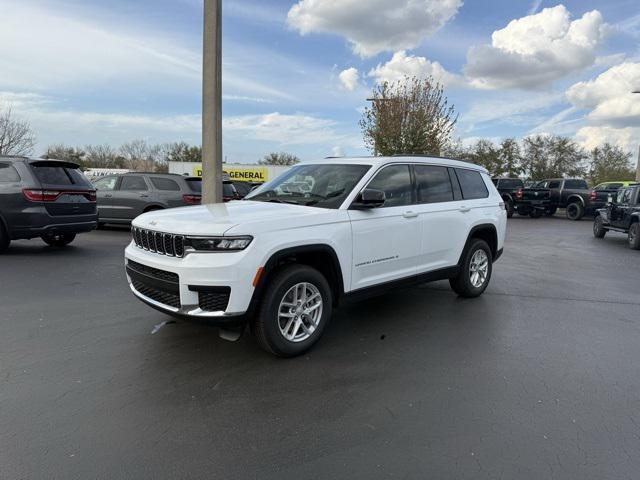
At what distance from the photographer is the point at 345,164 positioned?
16.4ft

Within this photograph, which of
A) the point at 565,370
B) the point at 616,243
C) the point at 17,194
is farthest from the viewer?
the point at 616,243

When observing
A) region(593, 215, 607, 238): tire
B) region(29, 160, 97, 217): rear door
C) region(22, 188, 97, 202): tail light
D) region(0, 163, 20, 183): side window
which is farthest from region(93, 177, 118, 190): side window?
region(593, 215, 607, 238): tire

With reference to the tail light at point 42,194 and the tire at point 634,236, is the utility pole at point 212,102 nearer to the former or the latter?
the tail light at point 42,194

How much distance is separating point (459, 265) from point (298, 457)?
3.85m

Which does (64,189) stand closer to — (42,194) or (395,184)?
(42,194)

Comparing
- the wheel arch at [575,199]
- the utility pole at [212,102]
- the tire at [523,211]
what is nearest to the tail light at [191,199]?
the utility pole at [212,102]

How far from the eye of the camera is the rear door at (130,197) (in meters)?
12.4

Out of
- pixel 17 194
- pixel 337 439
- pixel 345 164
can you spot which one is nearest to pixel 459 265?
pixel 345 164

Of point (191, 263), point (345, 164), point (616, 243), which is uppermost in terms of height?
point (345, 164)

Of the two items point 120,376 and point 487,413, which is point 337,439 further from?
point 120,376

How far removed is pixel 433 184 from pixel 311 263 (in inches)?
83.8

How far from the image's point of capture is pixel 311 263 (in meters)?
4.23

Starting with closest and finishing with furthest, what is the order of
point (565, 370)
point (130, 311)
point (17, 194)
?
point (565, 370) < point (130, 311) < point (17, 194)

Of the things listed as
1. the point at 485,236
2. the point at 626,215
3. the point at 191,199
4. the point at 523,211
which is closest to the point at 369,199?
the point at 485,236
